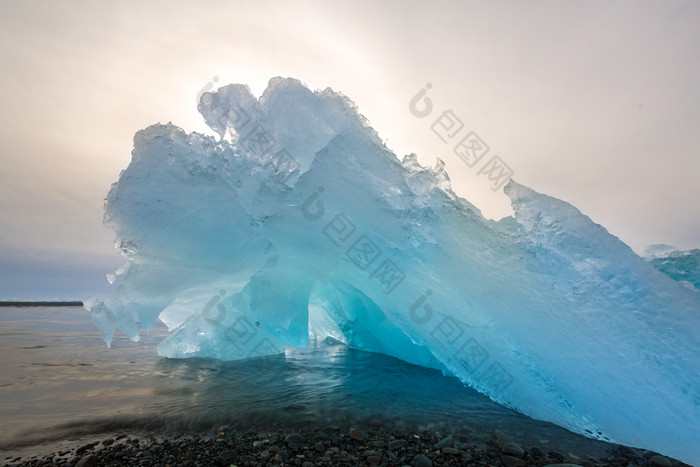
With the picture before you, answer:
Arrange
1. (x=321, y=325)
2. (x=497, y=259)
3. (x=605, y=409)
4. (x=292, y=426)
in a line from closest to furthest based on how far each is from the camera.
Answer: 1. (x=292, y=426)
2. (x=605, y=409)
3. (x=497, y=259)
4. (x=321, y=325)

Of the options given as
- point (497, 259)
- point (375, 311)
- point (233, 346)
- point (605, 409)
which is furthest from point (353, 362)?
point (605, 409)

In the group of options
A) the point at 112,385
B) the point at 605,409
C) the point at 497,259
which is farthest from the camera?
the point at 112,385

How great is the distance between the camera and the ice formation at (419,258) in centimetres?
466

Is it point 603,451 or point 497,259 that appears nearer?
point 603,451

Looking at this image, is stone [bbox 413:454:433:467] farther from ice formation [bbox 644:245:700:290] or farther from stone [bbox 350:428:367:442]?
ice formation [bbox 644:245:700:290]

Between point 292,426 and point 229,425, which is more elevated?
point 292,426

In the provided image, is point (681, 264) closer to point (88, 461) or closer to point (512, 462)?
point (512, 462)

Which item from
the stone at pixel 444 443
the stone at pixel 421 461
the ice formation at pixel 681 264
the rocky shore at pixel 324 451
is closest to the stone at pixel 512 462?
the rocky shore at pixel 324 451

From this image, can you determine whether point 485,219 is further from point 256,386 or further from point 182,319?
point 182,319

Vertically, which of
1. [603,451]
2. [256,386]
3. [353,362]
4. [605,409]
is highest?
[605,409]

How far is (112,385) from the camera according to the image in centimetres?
615

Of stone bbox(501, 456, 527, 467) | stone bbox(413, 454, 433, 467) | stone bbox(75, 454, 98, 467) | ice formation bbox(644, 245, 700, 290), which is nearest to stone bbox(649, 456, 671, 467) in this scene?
stone bbox(501, 456, 527, 467)

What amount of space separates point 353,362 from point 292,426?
4.94 metres

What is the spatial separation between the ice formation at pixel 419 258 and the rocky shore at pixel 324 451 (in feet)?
3.53
